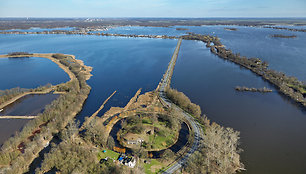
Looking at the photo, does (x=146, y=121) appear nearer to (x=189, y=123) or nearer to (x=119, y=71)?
(x=189, y=123)

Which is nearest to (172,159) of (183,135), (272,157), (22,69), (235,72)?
(183,135)

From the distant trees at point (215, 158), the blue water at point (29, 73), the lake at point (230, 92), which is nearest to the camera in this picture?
the distant trees at point (215, 158)

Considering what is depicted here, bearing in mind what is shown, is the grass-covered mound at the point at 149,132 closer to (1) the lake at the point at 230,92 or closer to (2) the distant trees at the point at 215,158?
(2) the distant trees at the point at 215,158

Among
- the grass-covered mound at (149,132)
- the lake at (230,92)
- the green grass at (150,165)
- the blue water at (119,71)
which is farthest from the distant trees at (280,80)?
the green grass at (150,165)

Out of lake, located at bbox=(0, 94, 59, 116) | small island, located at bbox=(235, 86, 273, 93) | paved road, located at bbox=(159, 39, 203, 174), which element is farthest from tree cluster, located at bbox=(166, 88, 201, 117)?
lake, located at bbox=(0, 94, 59, 116)

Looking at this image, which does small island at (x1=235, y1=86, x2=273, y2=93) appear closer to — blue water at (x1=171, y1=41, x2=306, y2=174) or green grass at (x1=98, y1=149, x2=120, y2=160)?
blue water at (x1=171, y1=41, x2=306, y2=174)

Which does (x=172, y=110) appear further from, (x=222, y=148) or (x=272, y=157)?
(x=272, y=157)

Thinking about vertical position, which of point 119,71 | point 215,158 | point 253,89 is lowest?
point 215,158

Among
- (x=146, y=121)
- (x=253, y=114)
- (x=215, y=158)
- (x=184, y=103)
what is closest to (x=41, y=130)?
(x=146, y=121)
